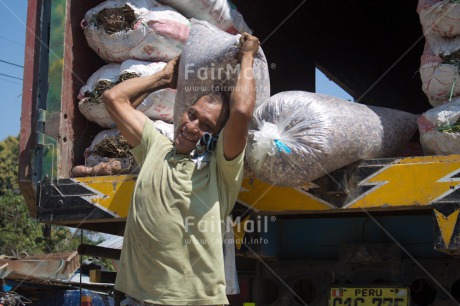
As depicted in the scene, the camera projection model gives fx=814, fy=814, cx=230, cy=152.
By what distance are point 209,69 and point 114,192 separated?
708 mm

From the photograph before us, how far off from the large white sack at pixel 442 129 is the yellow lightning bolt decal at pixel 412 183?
13 centimetres

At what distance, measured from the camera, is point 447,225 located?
2873mm

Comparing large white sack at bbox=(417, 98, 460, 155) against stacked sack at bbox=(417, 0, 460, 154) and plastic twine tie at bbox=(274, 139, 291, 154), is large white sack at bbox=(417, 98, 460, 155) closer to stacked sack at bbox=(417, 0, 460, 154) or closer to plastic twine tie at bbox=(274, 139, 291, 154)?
stacked sack at bbox=(417, 0, 460, 154)

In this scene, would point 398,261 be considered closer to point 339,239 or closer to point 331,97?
point 339,239

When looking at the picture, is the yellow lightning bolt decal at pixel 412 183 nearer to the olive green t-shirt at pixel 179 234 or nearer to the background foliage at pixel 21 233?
the olive green t-shirt at pixel 179 234

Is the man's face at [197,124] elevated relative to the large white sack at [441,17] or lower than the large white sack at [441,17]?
lower

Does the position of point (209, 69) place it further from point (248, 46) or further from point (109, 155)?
point (109, 155)

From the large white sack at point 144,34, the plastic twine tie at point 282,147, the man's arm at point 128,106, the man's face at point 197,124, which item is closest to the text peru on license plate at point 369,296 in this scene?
the plastic twine tie at point 282,147

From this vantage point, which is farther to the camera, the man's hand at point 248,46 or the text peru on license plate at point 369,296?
the text peru on license plate at point 369,296

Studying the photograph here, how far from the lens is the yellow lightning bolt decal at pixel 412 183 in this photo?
2916mm

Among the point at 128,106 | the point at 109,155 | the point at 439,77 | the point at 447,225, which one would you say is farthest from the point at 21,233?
the point at 447,225

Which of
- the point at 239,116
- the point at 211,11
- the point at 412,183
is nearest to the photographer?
the point at 239,116

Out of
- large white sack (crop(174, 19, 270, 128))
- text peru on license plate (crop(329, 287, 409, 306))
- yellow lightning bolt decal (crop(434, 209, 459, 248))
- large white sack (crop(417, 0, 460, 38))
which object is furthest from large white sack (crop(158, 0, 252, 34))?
yellow lightning bolt decal (crop(434, 209, 459, 248))

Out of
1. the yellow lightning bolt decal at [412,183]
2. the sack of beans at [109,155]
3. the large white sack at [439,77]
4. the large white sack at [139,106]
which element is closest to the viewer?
the yellow lightning bolt decal at [412,183]
